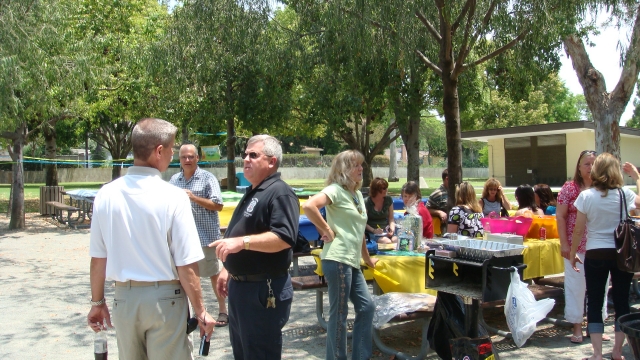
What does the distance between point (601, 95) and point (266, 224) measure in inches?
371

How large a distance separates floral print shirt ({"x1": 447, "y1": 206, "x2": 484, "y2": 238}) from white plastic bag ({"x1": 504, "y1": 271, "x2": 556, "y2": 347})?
8.08ft

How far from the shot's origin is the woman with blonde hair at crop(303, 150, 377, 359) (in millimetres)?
4371

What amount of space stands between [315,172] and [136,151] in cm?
5696

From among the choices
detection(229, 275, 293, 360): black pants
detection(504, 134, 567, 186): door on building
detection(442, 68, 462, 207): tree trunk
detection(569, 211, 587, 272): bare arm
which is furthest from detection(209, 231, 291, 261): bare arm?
detection(504, 134, 567, 186): door on building

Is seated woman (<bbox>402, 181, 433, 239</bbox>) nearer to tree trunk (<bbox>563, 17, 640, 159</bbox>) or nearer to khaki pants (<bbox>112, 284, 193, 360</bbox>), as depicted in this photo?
khaki pants (<bbox>112, 284, 193, 360</bbox>)

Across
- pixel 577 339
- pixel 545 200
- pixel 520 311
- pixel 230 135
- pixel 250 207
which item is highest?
→ pixel 230 135

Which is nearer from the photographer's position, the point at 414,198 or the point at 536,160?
the point at 414,198

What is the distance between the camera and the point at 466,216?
664 centimetres

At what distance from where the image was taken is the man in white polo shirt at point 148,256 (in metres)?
2.87

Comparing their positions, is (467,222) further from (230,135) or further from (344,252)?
(230,135)

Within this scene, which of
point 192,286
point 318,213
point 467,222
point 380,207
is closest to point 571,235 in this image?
point 467,222

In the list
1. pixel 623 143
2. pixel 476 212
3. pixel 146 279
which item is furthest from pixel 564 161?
pixel 146 279

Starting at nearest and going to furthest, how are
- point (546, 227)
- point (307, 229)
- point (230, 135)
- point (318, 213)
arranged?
point (318, 213) → point (546, 227) → point (307, 229) → point (230, 135)

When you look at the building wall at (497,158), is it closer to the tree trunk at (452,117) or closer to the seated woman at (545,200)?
the tree trunk at (452,117)
